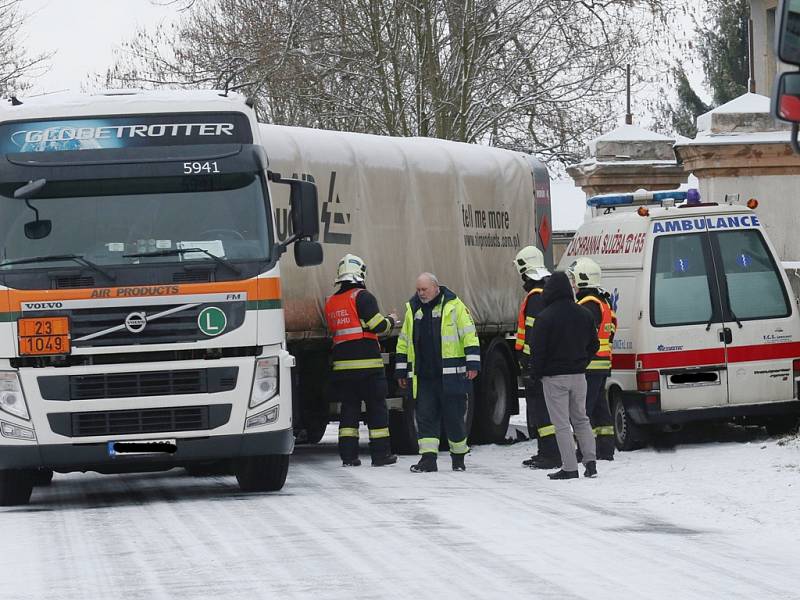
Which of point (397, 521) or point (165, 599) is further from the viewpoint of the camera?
point (397, 521)

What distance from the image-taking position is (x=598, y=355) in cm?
1602

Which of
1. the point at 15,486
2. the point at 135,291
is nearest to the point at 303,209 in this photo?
the point at 135,291

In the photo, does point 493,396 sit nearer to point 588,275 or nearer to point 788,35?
point 588,275

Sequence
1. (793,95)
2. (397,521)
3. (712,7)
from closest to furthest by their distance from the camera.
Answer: (793,95) < (397,521) < (712,7)

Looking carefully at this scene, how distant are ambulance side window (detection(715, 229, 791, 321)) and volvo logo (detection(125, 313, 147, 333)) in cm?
626

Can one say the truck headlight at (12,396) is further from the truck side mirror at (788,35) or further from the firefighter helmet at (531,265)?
the truck side mirror at (788,35)

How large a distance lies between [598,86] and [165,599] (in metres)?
Result: 24.4

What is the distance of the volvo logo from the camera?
12.9 m

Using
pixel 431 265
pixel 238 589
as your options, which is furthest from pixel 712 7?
pixel 238 589

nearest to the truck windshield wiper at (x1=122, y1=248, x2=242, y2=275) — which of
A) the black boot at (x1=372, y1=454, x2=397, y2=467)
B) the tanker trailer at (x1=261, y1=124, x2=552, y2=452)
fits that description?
the tanker trailer at (x1=261, y1=124, x2=552, y2=452)

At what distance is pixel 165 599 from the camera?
8.93 m

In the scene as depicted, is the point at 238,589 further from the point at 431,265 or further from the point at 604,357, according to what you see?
the point at 431,265

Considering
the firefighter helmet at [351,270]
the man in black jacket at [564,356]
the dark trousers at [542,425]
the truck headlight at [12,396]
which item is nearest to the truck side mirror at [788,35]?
the truck headlight at [12,396]

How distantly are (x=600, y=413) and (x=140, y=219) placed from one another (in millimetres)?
5057
